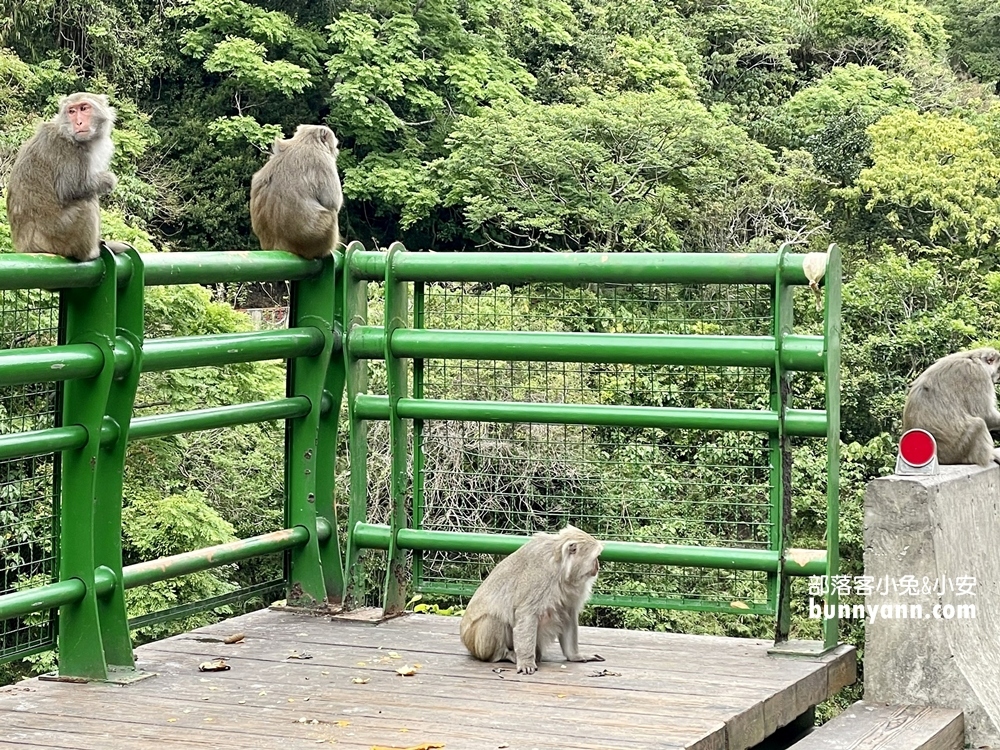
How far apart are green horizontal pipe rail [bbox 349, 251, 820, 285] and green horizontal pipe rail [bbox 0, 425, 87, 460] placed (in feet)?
4.46

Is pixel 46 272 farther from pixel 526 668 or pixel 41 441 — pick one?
pixel 526 668

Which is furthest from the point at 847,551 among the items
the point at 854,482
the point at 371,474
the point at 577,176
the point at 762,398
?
the point at 577,176

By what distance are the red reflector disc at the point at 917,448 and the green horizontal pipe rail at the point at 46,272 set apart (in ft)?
8.23

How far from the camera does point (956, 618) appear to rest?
13.9ft

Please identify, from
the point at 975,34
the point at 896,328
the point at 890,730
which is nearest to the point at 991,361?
the point at 890,730

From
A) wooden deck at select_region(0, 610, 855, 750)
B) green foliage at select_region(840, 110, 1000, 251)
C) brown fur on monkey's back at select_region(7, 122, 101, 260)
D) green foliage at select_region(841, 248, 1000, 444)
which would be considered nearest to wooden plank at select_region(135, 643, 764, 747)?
wooden deck at select_region(0, 610, 855, 750)

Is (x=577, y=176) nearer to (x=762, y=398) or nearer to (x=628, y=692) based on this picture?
(x=762, y=398)

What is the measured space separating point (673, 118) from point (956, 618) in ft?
63.7

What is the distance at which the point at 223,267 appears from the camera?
433 cm

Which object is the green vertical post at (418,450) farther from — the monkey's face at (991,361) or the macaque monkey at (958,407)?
the monkey's face at (991,361)

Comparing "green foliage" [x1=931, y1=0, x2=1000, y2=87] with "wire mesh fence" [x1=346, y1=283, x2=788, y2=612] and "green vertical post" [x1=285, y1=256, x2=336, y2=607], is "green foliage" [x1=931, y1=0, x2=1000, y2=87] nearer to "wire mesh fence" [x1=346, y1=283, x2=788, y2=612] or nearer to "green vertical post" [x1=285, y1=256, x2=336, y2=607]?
"wire mesh fence" [x1=346, y1=283, x2=788, y2=612]

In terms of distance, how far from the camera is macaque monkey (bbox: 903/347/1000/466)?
6.17 m

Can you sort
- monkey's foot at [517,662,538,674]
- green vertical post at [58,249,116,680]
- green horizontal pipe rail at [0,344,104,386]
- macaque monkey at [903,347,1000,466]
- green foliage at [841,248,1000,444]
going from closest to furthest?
green horizontal pipe rail at [0,344,104,386] < green vertical post at [58,249,116,680] < monkey's foot at [517,662,538,674] < macaque monkey at [903,347,1000,466] < green foliage at [841,248,1000,444]

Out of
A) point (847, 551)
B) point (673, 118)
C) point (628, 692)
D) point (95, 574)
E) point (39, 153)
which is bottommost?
point (847, 551)
